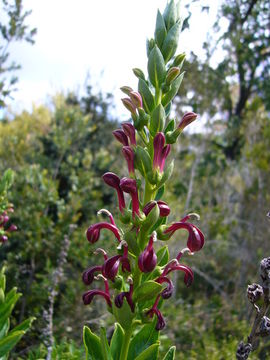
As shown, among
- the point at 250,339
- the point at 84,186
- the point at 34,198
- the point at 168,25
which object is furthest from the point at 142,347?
the point at 84,186

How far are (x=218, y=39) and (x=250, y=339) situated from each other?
4.48m

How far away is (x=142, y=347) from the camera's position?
76.7 inches

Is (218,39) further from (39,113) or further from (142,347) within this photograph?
(39,113)

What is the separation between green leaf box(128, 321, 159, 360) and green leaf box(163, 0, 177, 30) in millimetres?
1452

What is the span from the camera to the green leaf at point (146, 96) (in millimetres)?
1915

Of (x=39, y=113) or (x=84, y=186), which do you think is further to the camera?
(x=39, y=113)

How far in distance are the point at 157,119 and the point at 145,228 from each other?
496 millimetres

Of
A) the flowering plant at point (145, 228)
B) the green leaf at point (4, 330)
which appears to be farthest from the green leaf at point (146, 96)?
the green leaf at point (4, 330)

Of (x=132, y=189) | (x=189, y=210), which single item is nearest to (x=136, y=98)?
(x=132, y=189)

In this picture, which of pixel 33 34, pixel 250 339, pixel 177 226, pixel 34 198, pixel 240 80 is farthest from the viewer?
pixel 240 80

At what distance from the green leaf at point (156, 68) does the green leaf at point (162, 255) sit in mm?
781

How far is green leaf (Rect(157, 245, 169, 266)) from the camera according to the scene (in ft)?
6.27

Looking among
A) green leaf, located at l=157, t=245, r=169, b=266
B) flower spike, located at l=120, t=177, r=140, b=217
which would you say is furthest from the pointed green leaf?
flower spike, located at l=120, t=177, r=140, b=217

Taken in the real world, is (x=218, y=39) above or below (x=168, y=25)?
above
